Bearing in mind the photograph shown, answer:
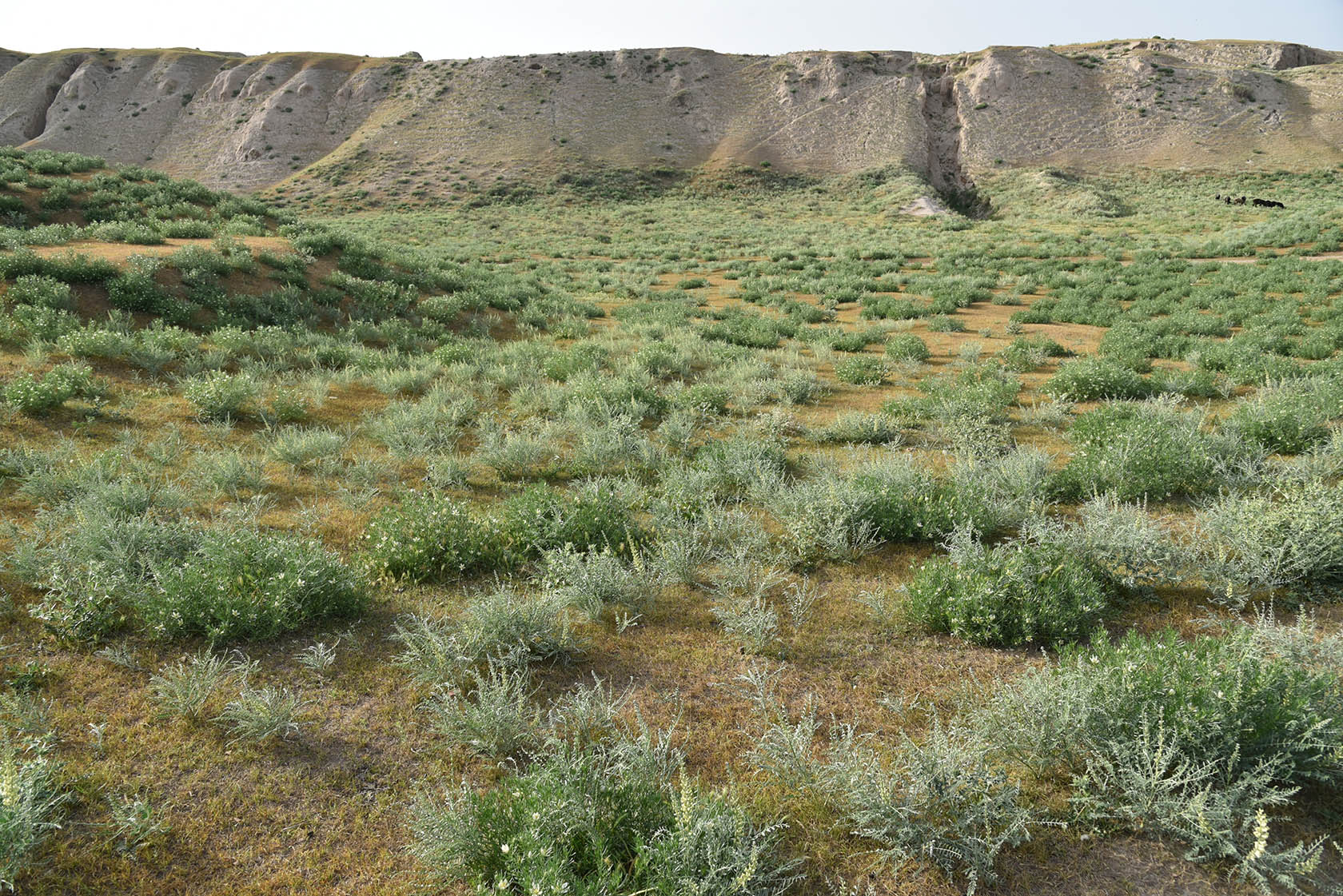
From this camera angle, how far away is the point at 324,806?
9.92 ft

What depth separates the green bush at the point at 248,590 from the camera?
12.6 feet

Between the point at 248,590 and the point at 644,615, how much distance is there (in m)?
2.57

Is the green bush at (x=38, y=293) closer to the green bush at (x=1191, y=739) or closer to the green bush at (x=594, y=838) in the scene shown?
the green bush at (x=594, y=838)

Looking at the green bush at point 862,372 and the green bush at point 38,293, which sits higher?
the green bush at point 38,293

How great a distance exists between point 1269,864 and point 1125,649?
3.34 ft

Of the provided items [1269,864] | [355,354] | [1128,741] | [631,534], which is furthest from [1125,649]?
[355,354]

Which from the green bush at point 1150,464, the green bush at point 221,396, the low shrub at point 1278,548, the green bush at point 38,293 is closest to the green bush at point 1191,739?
the low shrub at point 1278,548

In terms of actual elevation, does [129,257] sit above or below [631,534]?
above

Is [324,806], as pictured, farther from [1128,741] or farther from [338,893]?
[1128,741]

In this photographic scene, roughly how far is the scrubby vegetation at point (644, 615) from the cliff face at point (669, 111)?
45211mm

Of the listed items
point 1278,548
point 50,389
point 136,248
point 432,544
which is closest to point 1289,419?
point 1278,548

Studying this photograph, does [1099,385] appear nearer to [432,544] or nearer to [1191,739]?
[1191,739]

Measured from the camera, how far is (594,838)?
8.20 ft

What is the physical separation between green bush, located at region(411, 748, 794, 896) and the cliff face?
50538 mm
